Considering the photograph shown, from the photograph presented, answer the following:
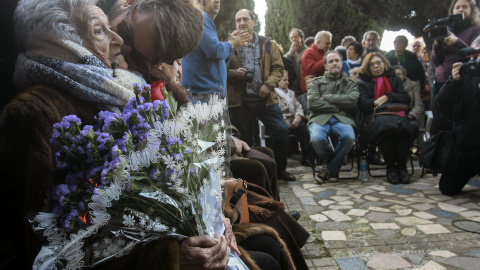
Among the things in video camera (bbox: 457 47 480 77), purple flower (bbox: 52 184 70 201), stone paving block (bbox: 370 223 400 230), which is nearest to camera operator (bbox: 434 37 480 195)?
video camera (bbox: 457 47 480 77)

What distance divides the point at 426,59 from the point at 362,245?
7616 millimetres

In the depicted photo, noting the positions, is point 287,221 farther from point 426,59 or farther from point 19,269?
point 426,59

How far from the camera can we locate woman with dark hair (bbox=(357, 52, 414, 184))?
561 cm

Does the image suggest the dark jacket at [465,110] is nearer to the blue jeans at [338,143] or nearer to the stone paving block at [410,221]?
the stone paving block at [410,221]

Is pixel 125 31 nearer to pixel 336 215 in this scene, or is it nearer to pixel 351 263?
pixel 351 263

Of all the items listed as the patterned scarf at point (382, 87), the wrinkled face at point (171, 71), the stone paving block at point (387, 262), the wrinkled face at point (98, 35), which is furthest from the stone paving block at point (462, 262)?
the patterned scarf at point (382, 87)

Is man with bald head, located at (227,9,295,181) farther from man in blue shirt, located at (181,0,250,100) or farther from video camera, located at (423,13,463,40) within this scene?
man in blue shirt, located at (181,0,250,100)

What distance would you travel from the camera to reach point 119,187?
3.54ft

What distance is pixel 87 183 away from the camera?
3.67 feet

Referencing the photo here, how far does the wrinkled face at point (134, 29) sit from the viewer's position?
4.74 feet

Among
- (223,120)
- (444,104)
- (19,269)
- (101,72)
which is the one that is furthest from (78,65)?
(444,104)

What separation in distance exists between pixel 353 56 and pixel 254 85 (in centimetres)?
344

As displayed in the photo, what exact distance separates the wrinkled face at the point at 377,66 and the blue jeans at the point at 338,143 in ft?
3.51

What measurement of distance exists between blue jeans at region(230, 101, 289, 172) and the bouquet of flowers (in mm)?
3943
